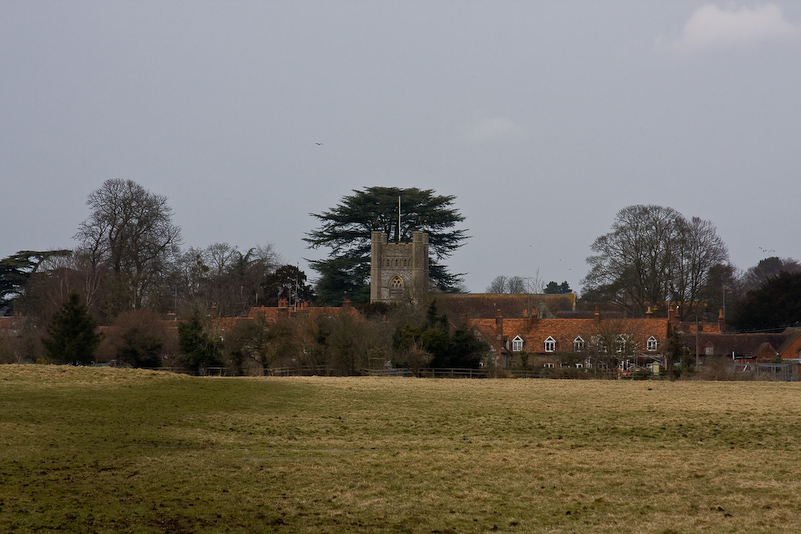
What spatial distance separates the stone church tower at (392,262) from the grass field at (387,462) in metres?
64.5

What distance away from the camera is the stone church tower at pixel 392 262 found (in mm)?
98562

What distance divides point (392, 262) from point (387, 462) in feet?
269

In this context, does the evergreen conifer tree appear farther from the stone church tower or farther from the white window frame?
the stone church tower

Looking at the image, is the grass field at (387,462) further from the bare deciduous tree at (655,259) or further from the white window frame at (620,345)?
the bare deciduous tree at (655,259)

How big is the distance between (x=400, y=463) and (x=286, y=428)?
6.75 m

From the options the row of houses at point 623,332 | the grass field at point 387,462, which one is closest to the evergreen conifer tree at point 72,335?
the row of houses at point 623,332

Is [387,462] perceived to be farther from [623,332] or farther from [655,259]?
[655,259]

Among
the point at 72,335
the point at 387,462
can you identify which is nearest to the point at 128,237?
the point at 72,335

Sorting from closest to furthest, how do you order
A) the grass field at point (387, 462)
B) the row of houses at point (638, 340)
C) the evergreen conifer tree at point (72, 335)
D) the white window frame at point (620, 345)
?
the grass field at point (387, 462), the evergreen conifer tree at point (72, 335), the white window frame at point (620, 345), the row of houses at point (638, 340)

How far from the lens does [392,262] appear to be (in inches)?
3959

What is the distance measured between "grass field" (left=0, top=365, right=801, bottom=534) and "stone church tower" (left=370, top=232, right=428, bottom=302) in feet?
212

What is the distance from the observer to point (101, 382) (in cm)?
3494

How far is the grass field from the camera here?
43.9 ft

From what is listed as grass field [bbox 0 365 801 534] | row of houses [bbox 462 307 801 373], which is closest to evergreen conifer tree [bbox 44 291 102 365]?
grass field [bbox 0 365 801 534]
